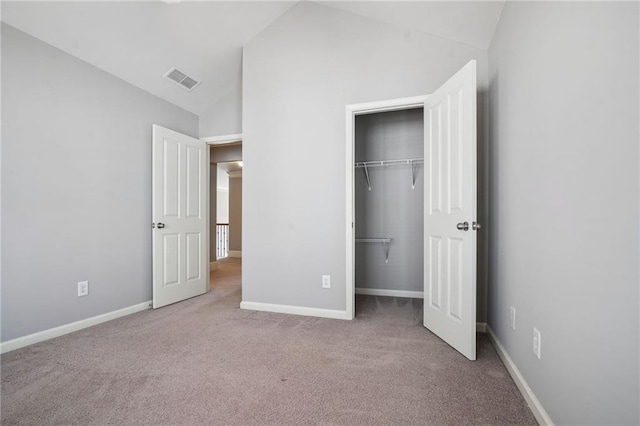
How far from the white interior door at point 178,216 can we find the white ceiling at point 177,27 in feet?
2.17

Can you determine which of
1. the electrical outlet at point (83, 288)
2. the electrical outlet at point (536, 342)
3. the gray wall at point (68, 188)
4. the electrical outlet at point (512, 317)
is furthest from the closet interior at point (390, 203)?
the electrical outlet at point (83, 288)

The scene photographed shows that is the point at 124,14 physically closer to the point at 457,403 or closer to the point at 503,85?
the point at 503,85

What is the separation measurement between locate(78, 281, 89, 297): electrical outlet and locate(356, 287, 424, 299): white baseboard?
2931mm

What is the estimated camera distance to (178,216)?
12.4ft

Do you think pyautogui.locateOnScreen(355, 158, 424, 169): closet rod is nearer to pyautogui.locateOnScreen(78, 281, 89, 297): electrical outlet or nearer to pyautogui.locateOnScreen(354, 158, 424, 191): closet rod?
pyautogui.locateOnScreen(354, 158, 424, 191): closet rod

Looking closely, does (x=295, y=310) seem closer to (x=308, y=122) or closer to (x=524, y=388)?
(x=308, y=122)

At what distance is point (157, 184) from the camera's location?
11.4 ft

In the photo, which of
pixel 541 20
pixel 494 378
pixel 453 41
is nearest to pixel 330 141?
pixel 453 41

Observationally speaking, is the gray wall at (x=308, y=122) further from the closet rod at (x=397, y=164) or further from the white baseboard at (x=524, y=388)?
the white baseboard at (x=524, y=388)

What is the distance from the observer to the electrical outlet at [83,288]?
282cm

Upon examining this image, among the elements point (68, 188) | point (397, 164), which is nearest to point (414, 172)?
point (397, 164)

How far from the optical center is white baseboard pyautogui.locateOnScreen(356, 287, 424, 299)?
3861 mm

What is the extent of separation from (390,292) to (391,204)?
1117 millimetres

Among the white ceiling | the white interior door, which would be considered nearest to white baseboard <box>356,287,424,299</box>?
the white interior door
